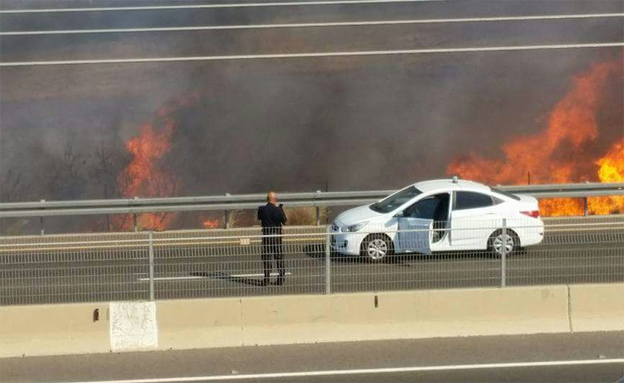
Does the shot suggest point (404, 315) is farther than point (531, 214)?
No

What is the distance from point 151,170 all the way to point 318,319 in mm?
14654

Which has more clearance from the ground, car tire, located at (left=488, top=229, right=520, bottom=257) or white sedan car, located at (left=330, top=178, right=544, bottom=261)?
white sedan car, located at (left=330, top=178, right=544, bottom=261)

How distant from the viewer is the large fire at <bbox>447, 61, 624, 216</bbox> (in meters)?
27.5

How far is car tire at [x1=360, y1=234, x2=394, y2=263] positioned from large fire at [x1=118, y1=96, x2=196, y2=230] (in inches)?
412

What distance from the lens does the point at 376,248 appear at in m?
15.9

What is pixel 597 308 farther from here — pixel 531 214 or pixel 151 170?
pixel 151 170

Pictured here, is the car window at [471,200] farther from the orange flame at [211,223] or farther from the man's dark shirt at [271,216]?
the orange flame at [211,223]

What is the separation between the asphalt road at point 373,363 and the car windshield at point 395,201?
511 centimetres

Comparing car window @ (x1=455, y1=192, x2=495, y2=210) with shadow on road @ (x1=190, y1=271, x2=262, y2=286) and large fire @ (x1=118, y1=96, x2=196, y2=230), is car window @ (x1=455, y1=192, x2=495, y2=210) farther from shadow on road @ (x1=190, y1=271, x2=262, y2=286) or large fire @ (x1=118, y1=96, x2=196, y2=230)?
large fire @ (x1=118, y1=96, x2=196, y2=230)

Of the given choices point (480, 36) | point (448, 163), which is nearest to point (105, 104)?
point (448, 163)

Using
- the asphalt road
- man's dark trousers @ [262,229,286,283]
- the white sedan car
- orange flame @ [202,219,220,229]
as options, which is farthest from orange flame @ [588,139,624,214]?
man's dark trousers @ [262,229,286,283]

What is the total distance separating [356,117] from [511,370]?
59.5ft

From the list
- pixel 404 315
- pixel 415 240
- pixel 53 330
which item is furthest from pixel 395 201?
pixel 53 330

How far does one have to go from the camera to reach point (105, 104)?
103 feet
